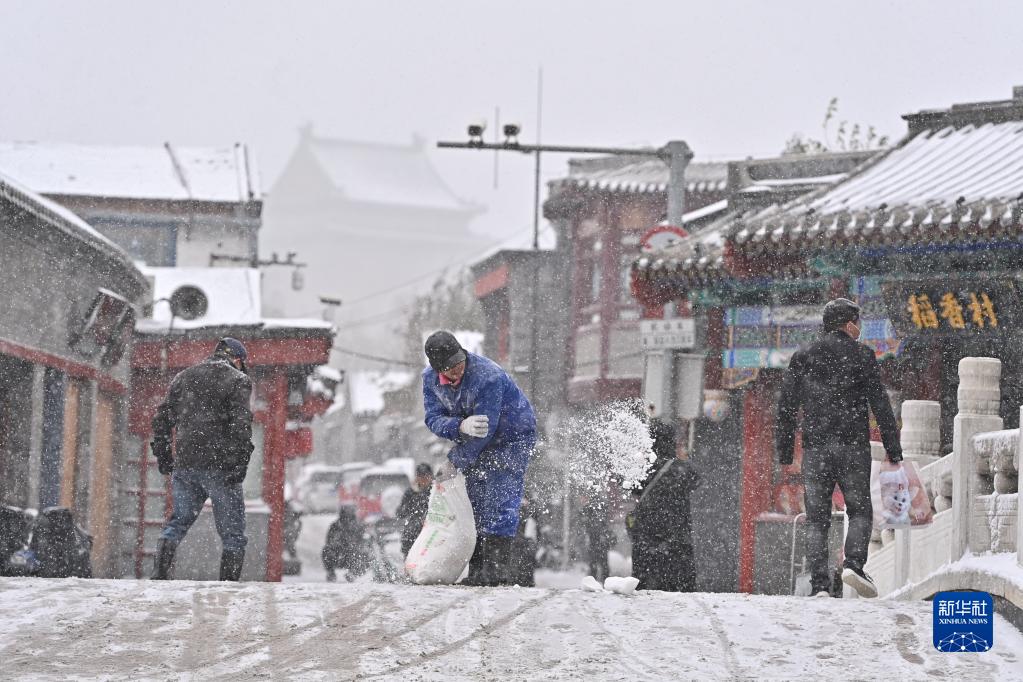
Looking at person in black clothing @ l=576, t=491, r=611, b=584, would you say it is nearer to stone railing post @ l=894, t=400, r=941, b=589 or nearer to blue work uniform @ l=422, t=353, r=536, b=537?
stone railing post @ l=894, t=400, r=941, b=589

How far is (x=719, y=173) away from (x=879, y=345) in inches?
443

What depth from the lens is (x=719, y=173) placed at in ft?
90.3

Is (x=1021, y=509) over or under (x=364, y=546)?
over

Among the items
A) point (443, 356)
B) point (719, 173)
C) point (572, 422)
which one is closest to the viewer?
point (443, 356)

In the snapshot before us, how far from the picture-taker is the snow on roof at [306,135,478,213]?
77.6 metres

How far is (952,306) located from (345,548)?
33.4 feet

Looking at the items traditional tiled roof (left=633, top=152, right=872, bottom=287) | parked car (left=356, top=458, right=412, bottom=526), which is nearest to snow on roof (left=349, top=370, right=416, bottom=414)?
parked car (left=356, top=458, right=412, bottom=526)

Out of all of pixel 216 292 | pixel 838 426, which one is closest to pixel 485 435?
pixel 838 426

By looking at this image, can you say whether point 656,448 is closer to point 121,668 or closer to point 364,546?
point 121,668

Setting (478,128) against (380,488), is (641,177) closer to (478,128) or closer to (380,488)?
(478,128)

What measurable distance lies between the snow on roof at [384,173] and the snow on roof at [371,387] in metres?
20.1

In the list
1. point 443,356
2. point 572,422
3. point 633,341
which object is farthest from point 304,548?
point 443,356

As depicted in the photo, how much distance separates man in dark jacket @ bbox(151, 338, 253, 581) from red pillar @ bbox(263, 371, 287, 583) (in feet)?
40.6

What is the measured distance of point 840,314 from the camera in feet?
29.5
